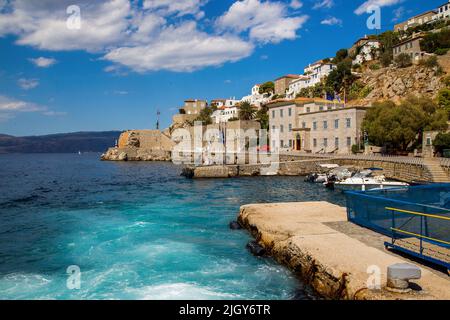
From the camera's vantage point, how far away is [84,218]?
20.6 m

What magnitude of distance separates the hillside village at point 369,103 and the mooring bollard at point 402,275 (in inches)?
1327

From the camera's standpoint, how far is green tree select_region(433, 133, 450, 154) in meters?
34.7

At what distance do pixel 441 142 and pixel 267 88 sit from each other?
297 ft

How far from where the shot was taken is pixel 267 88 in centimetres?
12250

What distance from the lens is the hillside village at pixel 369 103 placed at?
133ft

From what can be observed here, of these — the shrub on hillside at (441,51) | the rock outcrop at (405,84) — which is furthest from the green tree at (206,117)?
the shrub on hillside at (441,51)

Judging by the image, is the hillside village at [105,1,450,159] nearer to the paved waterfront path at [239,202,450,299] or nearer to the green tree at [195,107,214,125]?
the green tree at [195,107,214,125]

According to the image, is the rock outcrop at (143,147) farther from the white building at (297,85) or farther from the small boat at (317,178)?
the small boat at (317,178)

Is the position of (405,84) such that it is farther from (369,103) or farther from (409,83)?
(369,103)

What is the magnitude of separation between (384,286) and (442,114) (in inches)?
1601
